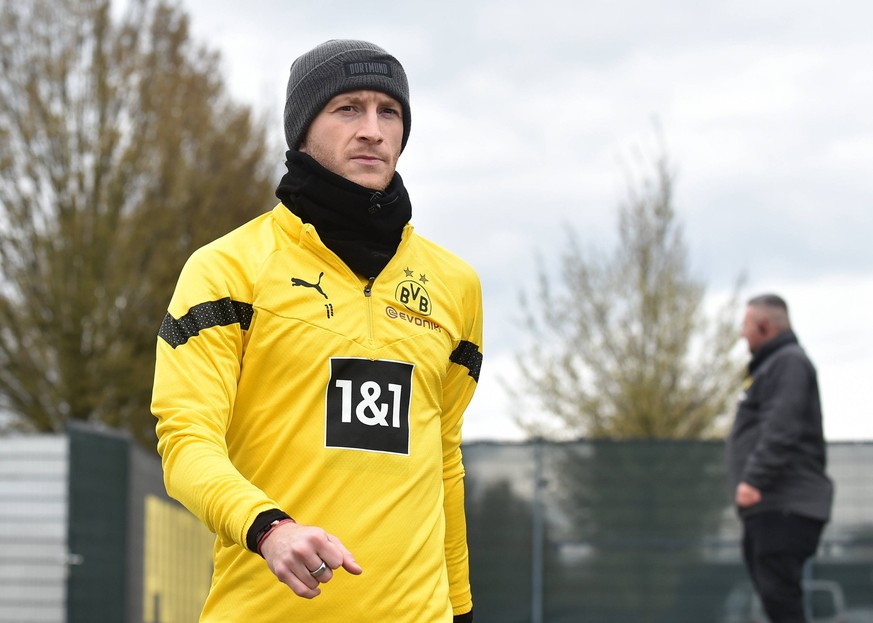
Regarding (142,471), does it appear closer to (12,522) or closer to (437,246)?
(12,522)

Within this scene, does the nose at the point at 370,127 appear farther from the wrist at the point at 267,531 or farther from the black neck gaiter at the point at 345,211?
the wrist at the point at 267,531

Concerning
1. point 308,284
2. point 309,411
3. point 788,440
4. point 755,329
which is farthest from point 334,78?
point 755,329

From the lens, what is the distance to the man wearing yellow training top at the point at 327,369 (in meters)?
2.92

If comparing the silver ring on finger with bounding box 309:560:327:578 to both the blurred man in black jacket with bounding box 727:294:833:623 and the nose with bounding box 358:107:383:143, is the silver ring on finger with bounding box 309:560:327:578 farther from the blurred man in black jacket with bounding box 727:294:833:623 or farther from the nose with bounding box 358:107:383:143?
the blurred man in black jacket with bounding box 727:294:833:623

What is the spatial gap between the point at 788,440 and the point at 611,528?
4.95 metres

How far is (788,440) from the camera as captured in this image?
761 cm

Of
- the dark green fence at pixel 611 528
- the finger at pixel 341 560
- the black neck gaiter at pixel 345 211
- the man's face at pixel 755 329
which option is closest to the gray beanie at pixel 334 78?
the black neck gaiter at pixel 345 211

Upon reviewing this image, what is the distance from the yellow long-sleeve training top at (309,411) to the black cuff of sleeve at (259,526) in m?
0.26

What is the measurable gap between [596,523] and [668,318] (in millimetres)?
13199

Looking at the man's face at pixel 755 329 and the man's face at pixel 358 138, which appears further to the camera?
the man's face at pixel 755 329

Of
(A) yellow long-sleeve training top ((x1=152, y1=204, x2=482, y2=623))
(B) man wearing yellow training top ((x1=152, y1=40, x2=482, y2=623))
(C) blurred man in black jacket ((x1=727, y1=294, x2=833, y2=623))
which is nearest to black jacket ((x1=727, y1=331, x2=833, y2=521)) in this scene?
A: (C) blurred man in black jacket ((x1=727, y1=294, x2=833, y2=623))

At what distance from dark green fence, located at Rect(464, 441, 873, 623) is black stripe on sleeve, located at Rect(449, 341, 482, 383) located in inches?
350

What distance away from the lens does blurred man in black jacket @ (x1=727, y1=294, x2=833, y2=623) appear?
7590mm

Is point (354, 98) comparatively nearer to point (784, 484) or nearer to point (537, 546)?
point (784, 484)
